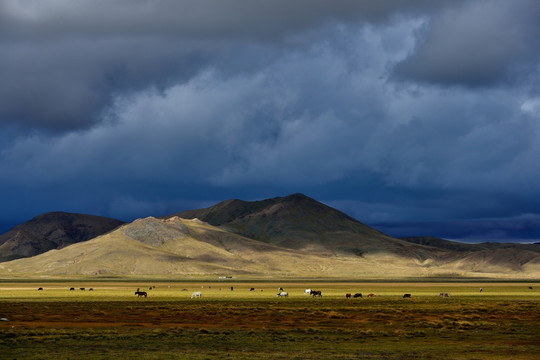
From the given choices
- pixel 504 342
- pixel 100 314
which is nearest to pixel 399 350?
pixel 504 342

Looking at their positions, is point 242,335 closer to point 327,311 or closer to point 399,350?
point 399,350

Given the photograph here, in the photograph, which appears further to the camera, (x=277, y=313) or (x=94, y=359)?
(x=277, y=313)

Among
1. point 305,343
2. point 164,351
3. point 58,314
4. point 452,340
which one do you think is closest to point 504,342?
point 452,340

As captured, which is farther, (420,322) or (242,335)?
(420,322)

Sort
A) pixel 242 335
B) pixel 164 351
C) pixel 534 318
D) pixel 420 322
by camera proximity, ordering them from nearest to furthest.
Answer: pixel 164 351
pixel 242 335
pixel 420 322
pixel 534 318

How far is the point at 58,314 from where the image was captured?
2751 inches

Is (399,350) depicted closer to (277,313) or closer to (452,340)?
(452,340)

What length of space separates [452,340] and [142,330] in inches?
932

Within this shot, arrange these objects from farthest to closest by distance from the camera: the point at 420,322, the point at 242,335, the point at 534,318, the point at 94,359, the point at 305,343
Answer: the point at 534,318
the point at 420,322
the point at 242,335
the point at 305,343
the point at 94,359

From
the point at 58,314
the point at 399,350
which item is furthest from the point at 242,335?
the point at 58,314

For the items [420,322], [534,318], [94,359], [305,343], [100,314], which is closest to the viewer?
[94,359]

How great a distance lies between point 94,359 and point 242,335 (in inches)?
584

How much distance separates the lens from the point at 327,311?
7219 cm

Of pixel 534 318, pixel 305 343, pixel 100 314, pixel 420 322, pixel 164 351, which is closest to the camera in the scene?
pixel 164 351
